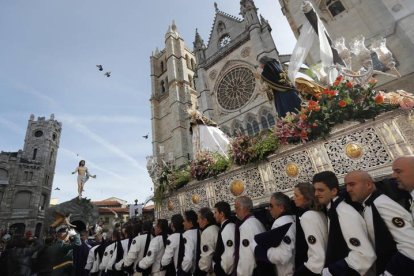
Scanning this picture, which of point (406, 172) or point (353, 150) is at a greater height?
point (353, 150)

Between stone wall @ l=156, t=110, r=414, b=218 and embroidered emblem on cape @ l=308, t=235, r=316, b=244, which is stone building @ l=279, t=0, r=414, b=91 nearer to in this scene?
stone wall @ l=156, t=110, r=414, b=218

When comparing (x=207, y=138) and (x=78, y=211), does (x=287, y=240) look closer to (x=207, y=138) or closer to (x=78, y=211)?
(x=207, y=138)

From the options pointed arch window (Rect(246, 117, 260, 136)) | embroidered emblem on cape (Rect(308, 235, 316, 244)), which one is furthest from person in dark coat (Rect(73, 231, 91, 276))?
pointed arch window (Rect(246, 117, 260, 136))

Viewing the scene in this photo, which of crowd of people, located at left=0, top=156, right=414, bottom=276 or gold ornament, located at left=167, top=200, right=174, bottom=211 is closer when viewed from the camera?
crowd of people, located at left=0, top=156, right=414, bottom=276

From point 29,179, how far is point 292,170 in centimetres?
3931

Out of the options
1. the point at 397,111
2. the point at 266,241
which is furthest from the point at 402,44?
the point at 266,241

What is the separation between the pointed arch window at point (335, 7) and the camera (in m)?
12.5

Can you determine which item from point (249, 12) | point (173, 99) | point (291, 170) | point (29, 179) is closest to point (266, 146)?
point (291, 170)

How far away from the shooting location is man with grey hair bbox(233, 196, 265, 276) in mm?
2607

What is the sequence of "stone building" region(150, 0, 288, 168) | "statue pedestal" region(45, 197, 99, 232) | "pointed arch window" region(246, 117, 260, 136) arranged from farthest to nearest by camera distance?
"stone building" region(150, 0, 288, 168) < "pointed arch window" region(246, 117, 260, 136) < "statue pedestal" region(45, 197, 99, 232)

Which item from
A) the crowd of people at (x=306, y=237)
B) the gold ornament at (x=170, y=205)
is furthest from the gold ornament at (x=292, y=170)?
the gold ornament at (x=170, y=205)

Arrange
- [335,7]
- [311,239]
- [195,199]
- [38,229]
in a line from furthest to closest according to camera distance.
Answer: [38,229]
[335,7]
[195,199]
[311,239]

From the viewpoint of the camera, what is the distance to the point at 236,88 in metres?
21.3

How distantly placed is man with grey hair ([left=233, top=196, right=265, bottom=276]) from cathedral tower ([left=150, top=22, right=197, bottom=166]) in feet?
→ 65.1
